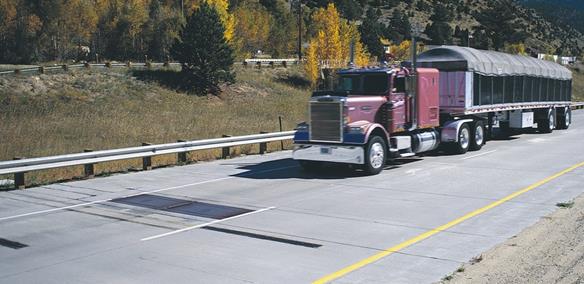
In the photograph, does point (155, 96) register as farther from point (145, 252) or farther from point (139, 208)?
point (145, 252)

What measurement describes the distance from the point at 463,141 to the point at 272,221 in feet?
39.5

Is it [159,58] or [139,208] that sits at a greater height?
[159,58]

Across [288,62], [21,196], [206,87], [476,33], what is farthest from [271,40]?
[21,196]

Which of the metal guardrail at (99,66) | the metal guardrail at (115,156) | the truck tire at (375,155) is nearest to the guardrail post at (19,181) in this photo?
the metal guardrail at (115,156)

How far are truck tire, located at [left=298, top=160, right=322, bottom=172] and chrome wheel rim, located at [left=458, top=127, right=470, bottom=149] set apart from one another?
597cm

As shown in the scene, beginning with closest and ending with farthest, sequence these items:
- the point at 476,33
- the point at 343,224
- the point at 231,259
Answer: the point at 231,259 < the point at 343,224 < the point at 476,33

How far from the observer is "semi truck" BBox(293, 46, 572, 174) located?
1698cm

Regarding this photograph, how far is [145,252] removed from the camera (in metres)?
9.67

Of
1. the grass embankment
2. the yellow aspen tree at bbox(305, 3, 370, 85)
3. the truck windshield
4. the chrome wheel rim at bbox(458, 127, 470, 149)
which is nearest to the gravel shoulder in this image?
the truck windshield

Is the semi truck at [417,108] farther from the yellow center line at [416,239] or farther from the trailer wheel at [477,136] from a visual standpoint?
the yellow center line at [416,239]

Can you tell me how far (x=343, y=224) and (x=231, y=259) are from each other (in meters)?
2.81

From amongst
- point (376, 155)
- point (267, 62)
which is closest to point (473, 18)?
point (267, 62)

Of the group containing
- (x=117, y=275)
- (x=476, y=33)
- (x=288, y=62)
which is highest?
(x=476, y=33)

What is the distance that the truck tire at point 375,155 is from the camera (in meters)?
16.9
